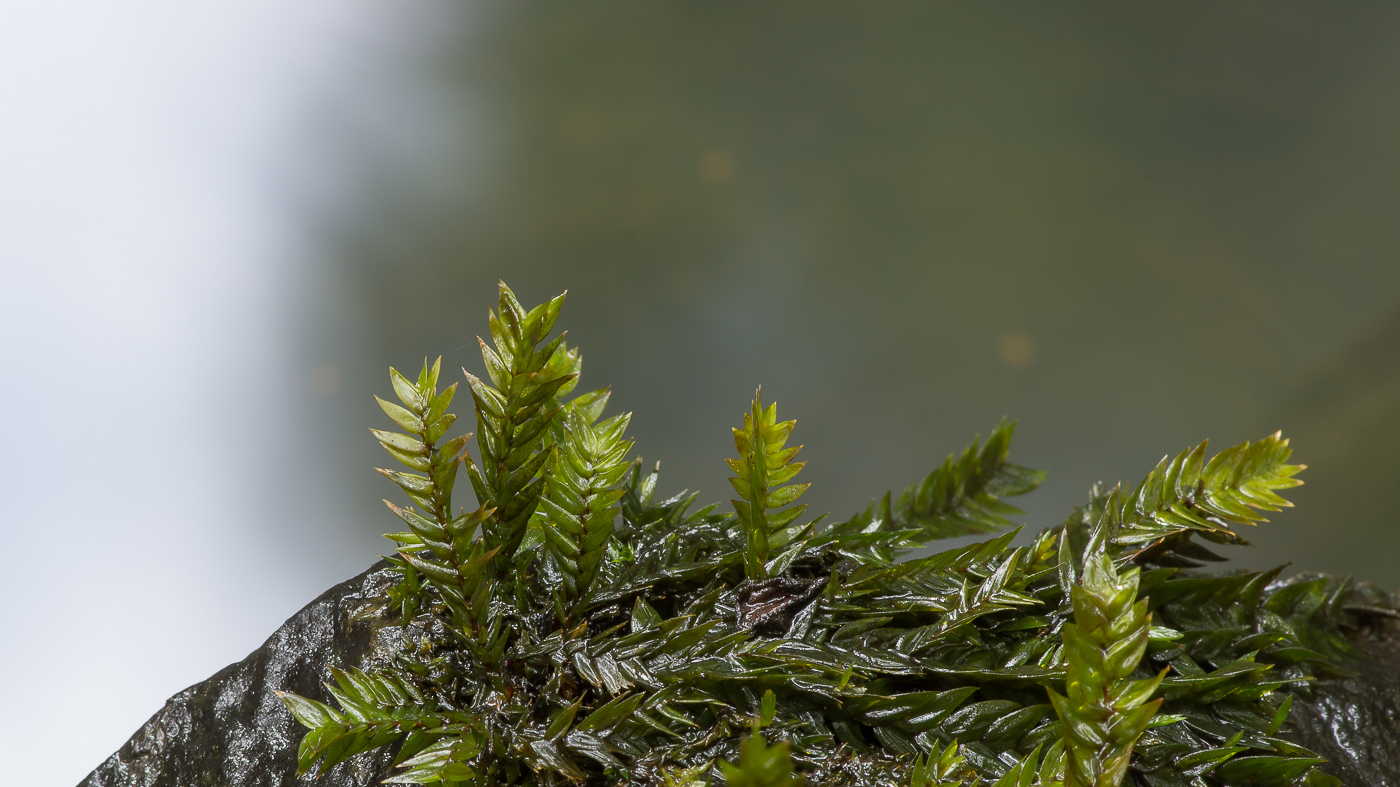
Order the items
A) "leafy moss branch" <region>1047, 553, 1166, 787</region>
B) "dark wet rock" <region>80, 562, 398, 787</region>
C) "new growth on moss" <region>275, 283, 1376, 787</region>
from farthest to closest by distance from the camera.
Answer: "dark wet rock" <region>80, 562, 398, 787</region> < "new growth on moss" <region>275, 283, 1376, 787</region> < "leafy moss branch" <region>1047, 553, 1166, 787</region>

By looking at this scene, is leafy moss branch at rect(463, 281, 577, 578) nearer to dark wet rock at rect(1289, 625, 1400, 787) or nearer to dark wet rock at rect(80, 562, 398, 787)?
dark wet rock at rect(80, 562, 398, 787)

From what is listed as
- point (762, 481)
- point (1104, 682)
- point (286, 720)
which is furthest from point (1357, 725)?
point (286, 720)

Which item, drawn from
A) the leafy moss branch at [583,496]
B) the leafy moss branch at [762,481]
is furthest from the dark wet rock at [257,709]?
the leafy moss branch at [762,481]

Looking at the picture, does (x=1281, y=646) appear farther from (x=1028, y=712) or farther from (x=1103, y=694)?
(x=1103, y=694)

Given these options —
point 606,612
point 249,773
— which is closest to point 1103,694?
point 606,612

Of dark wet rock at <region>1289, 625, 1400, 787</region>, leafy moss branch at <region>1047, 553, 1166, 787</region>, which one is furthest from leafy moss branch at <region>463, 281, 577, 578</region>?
dark wet rock at <region>1289, 625, 1400, 787</region>

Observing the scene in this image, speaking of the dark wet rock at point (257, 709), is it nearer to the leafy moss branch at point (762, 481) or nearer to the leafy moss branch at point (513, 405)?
the leafy moss branch at point (513, 405)

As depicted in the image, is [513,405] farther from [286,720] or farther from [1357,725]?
[1357,725]
